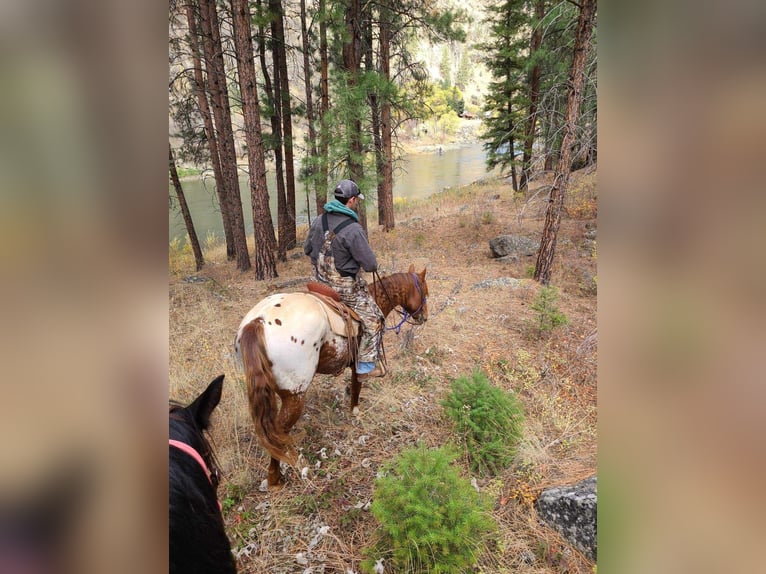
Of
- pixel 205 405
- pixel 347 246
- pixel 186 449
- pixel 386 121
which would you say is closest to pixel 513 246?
pixel 386 121

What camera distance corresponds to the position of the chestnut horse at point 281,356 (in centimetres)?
304

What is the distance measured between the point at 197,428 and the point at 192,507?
1.91ft

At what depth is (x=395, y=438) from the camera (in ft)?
12.9

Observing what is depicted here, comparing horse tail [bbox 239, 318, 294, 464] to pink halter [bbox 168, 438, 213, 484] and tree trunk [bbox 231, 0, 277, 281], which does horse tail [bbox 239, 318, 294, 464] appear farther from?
tree trunk [bbox 231, 0, 277, 281]

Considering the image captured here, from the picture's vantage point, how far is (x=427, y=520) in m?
2.42

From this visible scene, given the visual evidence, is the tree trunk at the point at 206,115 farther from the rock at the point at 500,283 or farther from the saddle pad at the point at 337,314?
the rock at the point at 500,283

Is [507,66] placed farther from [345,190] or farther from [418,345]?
[345,190]

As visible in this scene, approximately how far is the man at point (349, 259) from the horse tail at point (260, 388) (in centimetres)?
116

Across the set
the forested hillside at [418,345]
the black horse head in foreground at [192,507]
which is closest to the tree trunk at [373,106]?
the forested hillside at [418,345]
